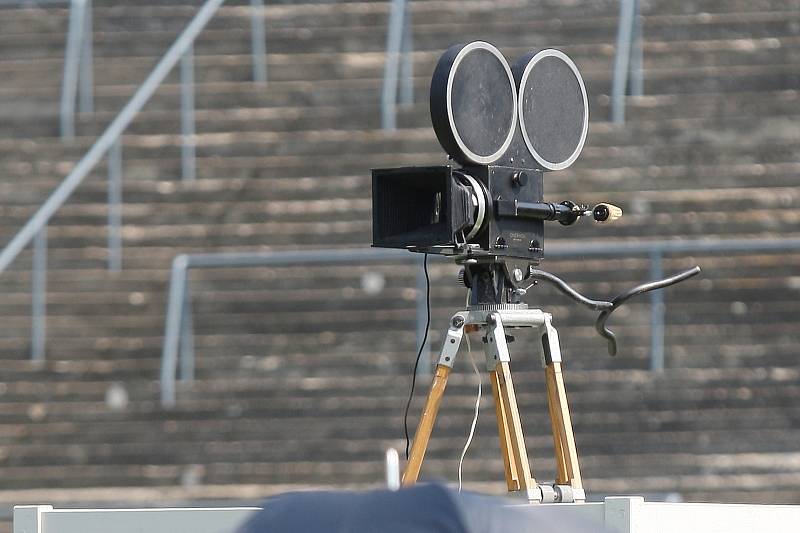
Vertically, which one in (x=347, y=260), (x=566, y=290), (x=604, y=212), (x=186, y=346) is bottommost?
(x=186, y=346)

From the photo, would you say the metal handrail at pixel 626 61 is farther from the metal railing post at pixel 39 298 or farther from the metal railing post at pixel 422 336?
the metal railing post at pixel 39 298

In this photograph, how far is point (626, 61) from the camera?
802cm

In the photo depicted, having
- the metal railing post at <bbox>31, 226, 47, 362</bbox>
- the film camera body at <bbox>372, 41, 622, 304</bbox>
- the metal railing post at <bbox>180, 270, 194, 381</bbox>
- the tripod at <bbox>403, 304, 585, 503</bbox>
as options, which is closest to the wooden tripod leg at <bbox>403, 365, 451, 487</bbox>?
the tripod at <bbox>403, 304, 585, 503</bbox>

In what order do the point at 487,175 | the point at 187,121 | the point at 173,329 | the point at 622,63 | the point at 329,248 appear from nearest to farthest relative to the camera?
the point at 487,175, the point at 173,329, the point at 329,248, the point at 622,63, the point at 187,121

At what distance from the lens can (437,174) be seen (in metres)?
3.34

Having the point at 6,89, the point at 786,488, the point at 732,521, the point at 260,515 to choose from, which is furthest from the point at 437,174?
the point at 6,89

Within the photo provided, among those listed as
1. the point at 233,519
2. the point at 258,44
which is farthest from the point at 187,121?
the point at 233,519

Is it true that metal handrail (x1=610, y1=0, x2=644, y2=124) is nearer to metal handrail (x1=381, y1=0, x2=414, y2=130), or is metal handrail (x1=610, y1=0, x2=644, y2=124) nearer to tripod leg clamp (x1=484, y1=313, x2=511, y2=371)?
metal handrail (x1=381, y1=0, x2=414, y2=130)

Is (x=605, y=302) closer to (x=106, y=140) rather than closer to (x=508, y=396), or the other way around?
(x=508, y=396)

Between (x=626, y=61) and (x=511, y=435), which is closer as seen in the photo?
(x=511, y=435)

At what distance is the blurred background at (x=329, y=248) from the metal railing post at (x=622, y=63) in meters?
0.01

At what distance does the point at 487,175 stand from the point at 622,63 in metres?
4.68

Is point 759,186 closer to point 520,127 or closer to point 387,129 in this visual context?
point 387,129

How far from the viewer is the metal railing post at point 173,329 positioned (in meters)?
7.24
